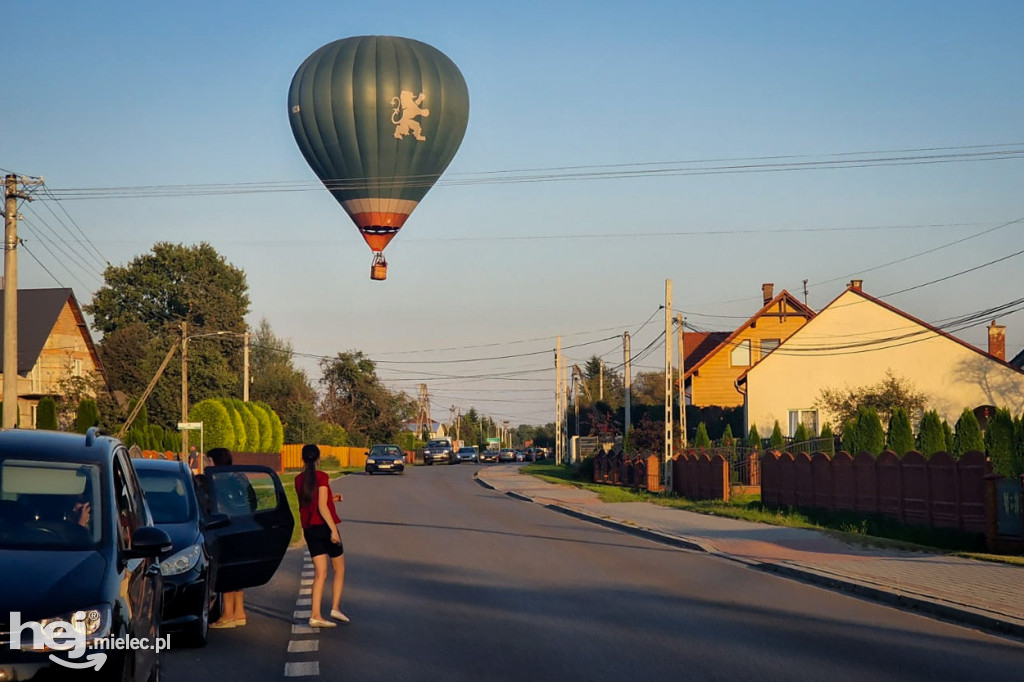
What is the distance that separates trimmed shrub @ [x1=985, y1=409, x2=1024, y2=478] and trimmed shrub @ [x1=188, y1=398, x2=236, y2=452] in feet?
115

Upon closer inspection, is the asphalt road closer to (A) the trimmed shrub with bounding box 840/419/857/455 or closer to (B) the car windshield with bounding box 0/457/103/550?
(B) the car windshield with bounding box 0/457/103/550

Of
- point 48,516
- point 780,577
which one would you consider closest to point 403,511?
point 780,577

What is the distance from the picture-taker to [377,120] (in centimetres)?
3609

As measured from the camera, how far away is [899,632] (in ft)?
36.7

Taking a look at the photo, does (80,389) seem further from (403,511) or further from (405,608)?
(405,608)

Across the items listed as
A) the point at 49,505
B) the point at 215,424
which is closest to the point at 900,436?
the point at 49,505

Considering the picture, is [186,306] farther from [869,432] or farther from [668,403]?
[869,432]

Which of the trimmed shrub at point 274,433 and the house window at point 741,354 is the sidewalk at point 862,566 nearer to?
the trimmed shrub at point 274,433

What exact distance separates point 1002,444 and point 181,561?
2494 centimetres

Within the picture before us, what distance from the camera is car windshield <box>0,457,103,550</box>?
6629 mm

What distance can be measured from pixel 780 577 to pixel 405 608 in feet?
18.8

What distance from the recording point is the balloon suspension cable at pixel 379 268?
38719 mm

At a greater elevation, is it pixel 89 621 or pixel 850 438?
pixel 850 438

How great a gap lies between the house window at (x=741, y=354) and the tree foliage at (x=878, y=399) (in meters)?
13.2
